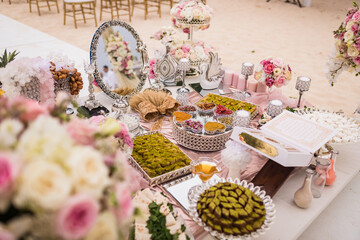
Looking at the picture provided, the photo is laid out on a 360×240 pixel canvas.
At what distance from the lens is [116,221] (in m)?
0.61

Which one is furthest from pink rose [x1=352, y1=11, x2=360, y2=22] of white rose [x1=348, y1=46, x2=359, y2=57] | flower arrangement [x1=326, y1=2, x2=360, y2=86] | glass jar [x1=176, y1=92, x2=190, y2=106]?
glass jar [x1=176, y1=92, x2=190, y2=106]

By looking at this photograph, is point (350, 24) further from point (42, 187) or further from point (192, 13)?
point (42, 187)

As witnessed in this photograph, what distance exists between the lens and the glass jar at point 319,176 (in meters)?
1.45

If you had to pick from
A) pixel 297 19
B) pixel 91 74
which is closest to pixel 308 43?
pixel 297 19

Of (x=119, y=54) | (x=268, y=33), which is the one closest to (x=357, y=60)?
(x=119, y=54)

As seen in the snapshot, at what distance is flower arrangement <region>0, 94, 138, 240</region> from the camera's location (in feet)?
1.66

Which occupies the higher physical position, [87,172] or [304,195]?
[87,172]

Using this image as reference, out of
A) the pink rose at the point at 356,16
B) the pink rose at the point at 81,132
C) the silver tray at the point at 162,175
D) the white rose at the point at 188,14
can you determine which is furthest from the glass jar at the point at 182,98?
the pink rose at the point at 81,132

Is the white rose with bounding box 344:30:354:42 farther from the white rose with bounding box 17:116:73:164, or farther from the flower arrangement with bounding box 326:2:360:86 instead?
the white rose with bounding box 17:116:73:164

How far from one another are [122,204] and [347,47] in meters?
1.80

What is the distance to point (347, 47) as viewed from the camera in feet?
6.32

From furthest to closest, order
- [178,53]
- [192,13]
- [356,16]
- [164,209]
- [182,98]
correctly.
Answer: [192,13], [178,53], [182,98], [356,16], [164,209]

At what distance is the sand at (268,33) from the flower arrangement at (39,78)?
9.47 feet

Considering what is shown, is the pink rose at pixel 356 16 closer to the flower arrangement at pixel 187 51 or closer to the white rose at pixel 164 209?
the flower arrangement at pixel 187 51
